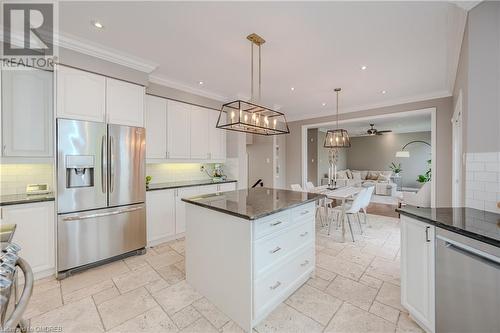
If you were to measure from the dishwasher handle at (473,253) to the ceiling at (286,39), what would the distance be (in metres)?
1.99

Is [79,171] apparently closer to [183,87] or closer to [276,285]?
[183,87]

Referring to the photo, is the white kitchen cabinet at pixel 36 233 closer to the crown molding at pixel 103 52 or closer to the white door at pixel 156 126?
the white door at pixel 156 126

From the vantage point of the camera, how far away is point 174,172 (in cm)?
420

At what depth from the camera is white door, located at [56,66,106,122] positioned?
2438 millimetres

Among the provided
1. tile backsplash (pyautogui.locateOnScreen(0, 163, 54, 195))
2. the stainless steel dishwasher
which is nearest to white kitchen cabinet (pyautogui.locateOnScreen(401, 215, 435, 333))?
the stainless steel dishwasher

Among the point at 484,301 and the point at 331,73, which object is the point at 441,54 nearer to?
the point at 331,73

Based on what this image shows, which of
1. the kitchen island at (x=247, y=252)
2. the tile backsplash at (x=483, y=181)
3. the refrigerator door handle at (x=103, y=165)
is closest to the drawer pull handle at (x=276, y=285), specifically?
the kitchen island at (x=247, y=252)

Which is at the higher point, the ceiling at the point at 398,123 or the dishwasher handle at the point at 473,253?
the ceiling at the point at 398,123

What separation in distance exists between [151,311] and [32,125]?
95.1 inches

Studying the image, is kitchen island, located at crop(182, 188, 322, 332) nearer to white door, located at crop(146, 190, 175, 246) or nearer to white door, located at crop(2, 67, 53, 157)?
white door, located at crop(146, 190, 175, 246)

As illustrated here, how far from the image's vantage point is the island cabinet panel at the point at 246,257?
1.69 metres

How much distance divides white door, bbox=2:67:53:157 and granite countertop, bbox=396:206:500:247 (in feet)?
12.5

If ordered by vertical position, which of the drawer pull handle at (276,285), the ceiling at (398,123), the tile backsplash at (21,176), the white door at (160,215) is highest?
the ceiling at (398,123)

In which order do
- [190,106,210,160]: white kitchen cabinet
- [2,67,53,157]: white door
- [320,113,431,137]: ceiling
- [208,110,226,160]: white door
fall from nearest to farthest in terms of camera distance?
[2,67,53,157]: white door < [190,106,210,160]: white kitchen cabinet < [208,110,226,160]: white door < [320,113,431,137]: ceiling
